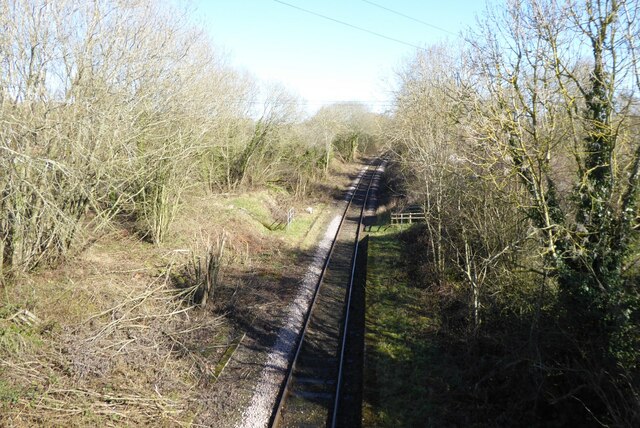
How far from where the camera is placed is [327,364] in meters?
10.6

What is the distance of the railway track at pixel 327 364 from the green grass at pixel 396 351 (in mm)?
376

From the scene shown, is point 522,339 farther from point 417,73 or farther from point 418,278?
point 417,73

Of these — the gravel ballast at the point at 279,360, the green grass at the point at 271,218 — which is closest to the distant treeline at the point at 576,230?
the gravel ballast at the point at 279,360

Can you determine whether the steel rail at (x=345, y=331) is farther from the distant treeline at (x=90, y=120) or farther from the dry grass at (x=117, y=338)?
the distant treeline at (x=90, y=120)

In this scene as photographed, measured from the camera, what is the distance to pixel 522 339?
9188mm

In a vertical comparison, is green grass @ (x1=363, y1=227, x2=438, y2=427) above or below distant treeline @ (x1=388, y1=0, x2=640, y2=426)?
below

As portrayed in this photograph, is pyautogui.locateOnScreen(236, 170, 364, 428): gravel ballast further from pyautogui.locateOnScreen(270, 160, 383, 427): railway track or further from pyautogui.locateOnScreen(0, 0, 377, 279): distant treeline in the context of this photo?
pyautogui.locateOnScreen(0, 0, 377, 279): distant treeline

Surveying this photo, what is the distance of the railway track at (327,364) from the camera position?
8641mm

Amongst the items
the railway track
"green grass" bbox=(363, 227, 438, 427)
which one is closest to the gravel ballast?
the railway track

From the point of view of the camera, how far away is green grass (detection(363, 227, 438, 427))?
344 inches

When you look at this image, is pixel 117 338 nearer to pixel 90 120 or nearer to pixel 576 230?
pixel 90 120

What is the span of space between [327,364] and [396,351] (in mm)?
1737

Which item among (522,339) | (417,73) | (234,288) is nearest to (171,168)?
(234,288)

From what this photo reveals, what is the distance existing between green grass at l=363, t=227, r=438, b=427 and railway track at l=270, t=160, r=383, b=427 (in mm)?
376
